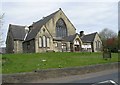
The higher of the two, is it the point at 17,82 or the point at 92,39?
the point at 92,39

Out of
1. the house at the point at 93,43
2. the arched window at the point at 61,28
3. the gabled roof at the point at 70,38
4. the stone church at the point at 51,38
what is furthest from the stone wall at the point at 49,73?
the arched window at the point at 61,28

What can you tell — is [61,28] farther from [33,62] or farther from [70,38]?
[33,62]

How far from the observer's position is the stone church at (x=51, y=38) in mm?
60625

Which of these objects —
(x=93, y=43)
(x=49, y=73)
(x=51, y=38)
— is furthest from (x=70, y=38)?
(x=49, y=73)

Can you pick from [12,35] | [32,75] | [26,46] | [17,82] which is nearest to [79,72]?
[32,75]

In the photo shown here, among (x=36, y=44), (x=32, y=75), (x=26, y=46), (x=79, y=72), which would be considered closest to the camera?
(x=32, y=75)

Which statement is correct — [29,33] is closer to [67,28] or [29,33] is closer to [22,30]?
[22,30]

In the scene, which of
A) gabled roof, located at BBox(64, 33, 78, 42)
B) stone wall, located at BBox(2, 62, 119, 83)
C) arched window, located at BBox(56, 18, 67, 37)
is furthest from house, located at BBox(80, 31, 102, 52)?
stone wall, located at BBox(2, 62, 119, 83)

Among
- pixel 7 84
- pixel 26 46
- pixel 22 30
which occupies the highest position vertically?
pixel 22 30

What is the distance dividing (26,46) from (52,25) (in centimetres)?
1049

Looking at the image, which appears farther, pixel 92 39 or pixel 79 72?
pixel 92 39

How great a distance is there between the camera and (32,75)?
24.6 meters

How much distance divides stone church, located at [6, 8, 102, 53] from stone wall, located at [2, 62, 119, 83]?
97.2 feet

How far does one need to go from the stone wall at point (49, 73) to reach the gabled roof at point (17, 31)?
38596mm
